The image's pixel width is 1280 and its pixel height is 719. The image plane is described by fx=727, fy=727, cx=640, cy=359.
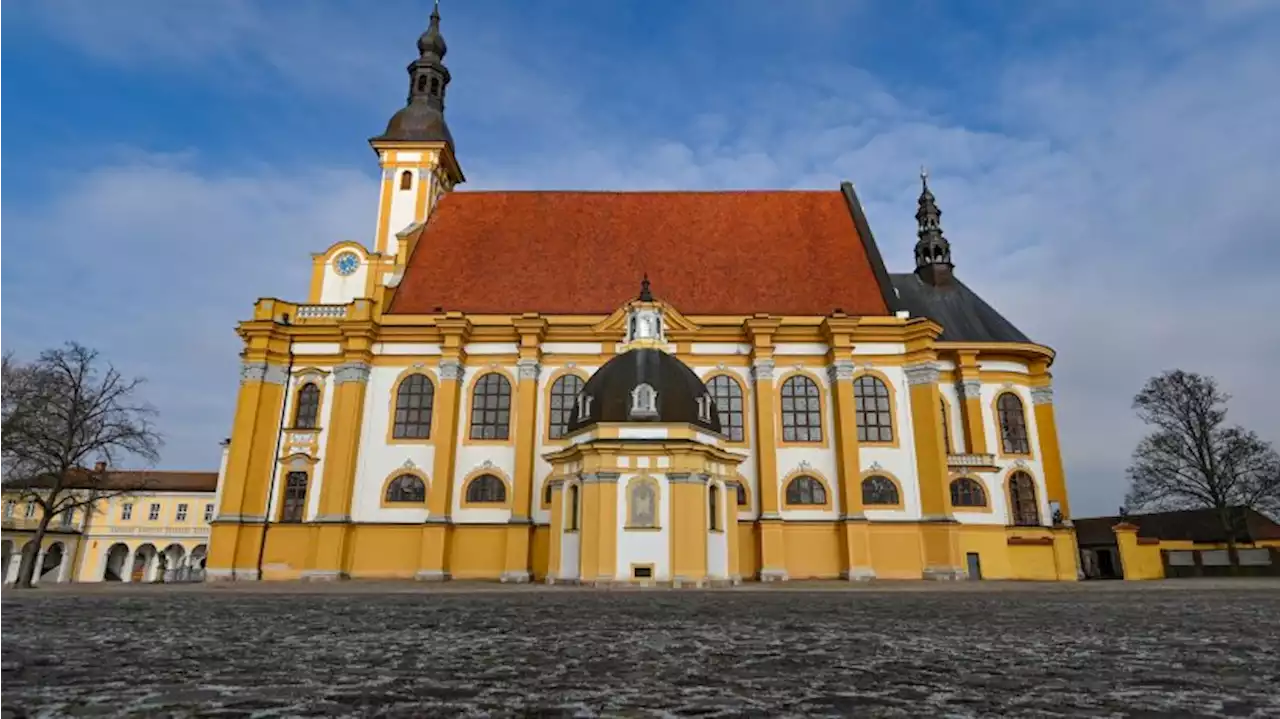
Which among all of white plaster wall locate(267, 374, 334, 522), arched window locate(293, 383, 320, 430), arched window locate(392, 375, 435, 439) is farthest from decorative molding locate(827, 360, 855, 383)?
arched window locate(293, 383, 320, 430)

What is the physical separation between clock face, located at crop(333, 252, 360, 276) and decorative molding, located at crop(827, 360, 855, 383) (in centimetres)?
1961

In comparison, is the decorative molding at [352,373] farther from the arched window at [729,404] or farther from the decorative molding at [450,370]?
the arched window at [729,404]

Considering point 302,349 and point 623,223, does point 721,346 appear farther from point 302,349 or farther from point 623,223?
point 302,349

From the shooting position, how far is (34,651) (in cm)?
516

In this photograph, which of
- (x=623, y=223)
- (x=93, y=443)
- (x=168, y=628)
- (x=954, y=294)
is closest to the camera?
(x=168, y=628)

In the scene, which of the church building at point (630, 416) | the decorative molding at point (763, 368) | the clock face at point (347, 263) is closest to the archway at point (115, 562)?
the church building at point (630, 416)

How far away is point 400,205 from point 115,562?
3997 centimetres

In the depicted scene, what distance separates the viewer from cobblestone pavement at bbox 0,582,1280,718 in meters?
3.29

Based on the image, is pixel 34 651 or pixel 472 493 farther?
pixel 472 493

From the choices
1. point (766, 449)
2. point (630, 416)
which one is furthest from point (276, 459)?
point (766, 449)

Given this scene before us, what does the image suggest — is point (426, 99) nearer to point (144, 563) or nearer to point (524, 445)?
point (524, 445)

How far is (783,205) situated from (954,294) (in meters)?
8.69

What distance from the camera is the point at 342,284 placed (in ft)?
98.2

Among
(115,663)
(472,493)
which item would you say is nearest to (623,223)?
(472,493)
